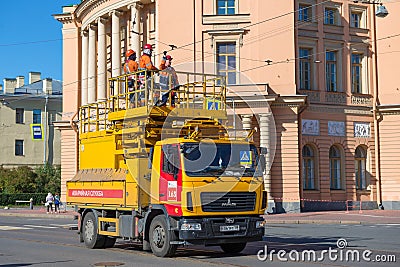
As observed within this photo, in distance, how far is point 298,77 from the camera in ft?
130

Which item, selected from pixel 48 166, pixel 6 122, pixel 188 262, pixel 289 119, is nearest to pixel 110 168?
pixel 188 262

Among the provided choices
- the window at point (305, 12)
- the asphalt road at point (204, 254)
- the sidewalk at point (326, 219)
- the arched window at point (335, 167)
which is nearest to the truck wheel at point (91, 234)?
the asphalt road at point (204, 254)

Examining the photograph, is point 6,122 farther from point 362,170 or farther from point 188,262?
point 188,262

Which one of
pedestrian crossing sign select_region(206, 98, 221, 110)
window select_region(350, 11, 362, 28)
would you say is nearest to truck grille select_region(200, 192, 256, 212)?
pedestrian crossing sign select_region(206, 98, 221, 110)

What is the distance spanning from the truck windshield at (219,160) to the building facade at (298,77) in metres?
21.5

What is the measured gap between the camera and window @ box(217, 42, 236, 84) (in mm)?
39281

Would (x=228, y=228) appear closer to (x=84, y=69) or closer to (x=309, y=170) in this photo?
(x=309, y=170)

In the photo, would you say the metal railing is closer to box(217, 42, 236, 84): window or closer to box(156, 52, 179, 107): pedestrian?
box(156, 52, 179, 107): pedestrian

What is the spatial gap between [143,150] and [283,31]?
24556mm

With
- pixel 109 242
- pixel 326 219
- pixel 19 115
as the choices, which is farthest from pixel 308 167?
pixel 19 115

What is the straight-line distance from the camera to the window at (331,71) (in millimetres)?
41219

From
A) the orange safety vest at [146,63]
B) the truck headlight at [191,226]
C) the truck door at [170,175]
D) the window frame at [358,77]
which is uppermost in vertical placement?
the window frame at [358,77]

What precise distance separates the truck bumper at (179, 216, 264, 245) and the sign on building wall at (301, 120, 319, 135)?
956 inches

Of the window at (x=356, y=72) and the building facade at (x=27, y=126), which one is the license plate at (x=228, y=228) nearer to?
the window at (x=356, y=72)
